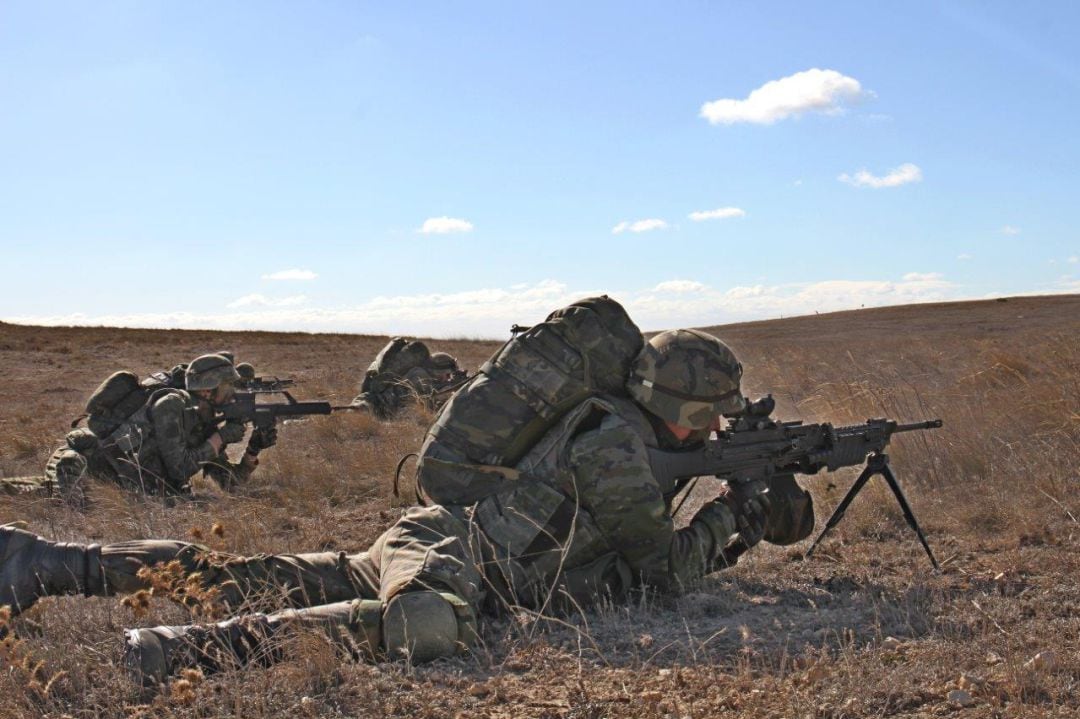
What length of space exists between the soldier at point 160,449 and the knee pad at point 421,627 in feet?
17.0

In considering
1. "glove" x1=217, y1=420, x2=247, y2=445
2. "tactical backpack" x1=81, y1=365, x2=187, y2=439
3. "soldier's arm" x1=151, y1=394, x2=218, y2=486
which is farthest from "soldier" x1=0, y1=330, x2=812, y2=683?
"glove" x1=217, y1=420, x2=247, y2=445

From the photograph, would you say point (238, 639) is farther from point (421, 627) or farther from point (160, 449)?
point (160, 449)

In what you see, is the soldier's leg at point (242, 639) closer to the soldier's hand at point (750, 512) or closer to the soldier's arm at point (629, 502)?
the soldier's arm at point (629, 502)

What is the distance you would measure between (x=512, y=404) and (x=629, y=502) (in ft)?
2.51

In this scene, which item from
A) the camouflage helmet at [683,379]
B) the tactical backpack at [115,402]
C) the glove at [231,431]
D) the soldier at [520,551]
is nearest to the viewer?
the soldier at [520,551]

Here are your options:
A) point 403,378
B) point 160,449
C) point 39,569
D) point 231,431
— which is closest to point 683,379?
point 39,569

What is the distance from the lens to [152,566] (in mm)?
4312

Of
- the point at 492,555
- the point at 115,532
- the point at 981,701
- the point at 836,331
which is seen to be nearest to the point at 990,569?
the point at 981,701

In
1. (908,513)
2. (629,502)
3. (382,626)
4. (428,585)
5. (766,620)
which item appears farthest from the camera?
(908,513)

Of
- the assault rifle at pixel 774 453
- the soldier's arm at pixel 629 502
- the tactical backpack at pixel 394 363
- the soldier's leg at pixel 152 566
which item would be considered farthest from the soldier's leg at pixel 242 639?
the tactical backpack at pixel 394 363

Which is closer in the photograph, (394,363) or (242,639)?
(242,639)

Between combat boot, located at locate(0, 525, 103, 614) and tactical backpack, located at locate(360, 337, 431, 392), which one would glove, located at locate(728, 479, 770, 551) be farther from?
tactical backpack, located at locate(360, 337, 431, 392)

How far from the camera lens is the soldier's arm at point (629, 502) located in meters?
4.55

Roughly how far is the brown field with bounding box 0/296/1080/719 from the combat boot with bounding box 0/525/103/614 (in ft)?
0.56
